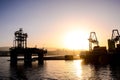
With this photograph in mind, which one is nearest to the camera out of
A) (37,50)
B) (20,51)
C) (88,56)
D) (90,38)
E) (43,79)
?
(43,79)

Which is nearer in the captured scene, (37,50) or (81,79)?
(81,79)

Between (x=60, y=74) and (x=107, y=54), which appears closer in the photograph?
(x=60, y=74)

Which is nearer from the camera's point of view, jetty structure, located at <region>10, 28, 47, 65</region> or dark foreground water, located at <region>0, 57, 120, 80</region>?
dark foreground water, located at <region>0, 57, 120, 80</region>

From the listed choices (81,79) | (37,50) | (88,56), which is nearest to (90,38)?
(88,56)

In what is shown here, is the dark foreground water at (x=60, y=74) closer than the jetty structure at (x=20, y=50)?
Yes

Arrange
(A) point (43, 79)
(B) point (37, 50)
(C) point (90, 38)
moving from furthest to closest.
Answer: (C) point (90, 38)
(B) point (37, 50)
(A) point (43, 79)

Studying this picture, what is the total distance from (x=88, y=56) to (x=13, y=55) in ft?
176

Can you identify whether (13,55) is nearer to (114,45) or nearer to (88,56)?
(88,56)

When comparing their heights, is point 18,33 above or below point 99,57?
above

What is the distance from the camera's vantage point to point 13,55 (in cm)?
10988

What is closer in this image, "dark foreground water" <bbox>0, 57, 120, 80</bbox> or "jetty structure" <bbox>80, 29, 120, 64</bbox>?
"dark foreground water" <bbox>0, 57, 120, 80</bbox>

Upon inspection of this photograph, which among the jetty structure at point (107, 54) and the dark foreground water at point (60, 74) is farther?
the jetty structure at point (107, 54)

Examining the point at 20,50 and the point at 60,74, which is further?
the point at 20,50

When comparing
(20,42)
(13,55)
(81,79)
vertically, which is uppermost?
(20,42)
